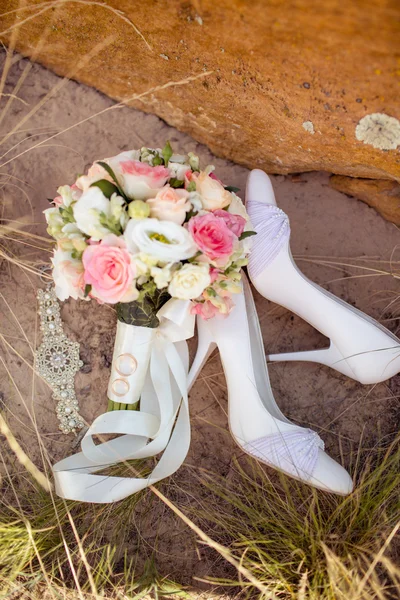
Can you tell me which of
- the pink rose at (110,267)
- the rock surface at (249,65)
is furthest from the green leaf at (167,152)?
the rock surface at (249,65)

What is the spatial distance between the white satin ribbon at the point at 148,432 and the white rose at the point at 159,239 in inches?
16.0

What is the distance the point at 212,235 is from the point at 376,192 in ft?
2.58

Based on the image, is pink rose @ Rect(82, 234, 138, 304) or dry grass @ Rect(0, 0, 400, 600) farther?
dry grass @ Rect(0, 0, 400, 600)

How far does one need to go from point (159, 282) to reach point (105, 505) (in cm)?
94

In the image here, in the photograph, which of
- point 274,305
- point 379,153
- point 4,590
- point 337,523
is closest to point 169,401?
point 274,305

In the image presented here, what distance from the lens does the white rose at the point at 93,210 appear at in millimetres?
1205

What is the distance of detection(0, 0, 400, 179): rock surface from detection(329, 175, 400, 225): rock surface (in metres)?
0.06

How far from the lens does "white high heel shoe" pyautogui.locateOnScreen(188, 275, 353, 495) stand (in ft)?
5.22

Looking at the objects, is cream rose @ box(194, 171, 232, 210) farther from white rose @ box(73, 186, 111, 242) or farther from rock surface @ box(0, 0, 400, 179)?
rock surface @ box(0, 0, 400, 179)

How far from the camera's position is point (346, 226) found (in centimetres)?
183

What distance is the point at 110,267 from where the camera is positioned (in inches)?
46.7

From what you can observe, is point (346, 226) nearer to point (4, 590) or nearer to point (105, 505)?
point (105, 505)

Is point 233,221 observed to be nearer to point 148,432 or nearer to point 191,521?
point 148,432

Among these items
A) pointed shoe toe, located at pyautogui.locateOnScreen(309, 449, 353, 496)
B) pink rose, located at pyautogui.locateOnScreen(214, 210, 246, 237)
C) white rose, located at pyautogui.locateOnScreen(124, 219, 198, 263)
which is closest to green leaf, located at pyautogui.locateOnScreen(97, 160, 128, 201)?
white rose, located at pyautogui.locateOnScreen(124, 219, 198, 263)
